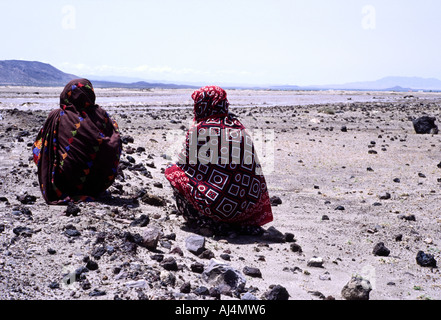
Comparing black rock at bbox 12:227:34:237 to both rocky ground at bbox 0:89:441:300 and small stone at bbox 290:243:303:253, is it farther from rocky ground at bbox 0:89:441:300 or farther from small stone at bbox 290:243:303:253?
small stone at bbox 290:243:303:253

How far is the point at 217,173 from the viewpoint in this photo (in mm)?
5945

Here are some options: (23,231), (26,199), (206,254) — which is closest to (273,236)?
(206,254)

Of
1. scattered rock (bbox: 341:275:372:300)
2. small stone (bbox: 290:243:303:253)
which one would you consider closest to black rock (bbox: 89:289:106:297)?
scattered rock (bbox: 341:275:372:300)

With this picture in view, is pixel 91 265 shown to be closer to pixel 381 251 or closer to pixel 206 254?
pixel 206 254

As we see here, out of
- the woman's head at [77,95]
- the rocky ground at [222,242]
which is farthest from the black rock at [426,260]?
the woman's head at [77,95]

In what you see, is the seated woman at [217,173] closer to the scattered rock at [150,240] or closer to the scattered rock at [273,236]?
the scattered rock at [273,236]

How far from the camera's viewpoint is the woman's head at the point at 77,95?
6.79m

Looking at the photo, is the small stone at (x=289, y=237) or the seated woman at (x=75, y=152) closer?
the small stone at (x=289, y=237)

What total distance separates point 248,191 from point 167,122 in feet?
44.1

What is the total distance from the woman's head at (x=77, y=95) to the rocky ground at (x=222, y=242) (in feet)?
4.74

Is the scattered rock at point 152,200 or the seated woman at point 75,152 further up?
the seated woman at point 75,152

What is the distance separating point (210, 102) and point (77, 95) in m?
2.16
